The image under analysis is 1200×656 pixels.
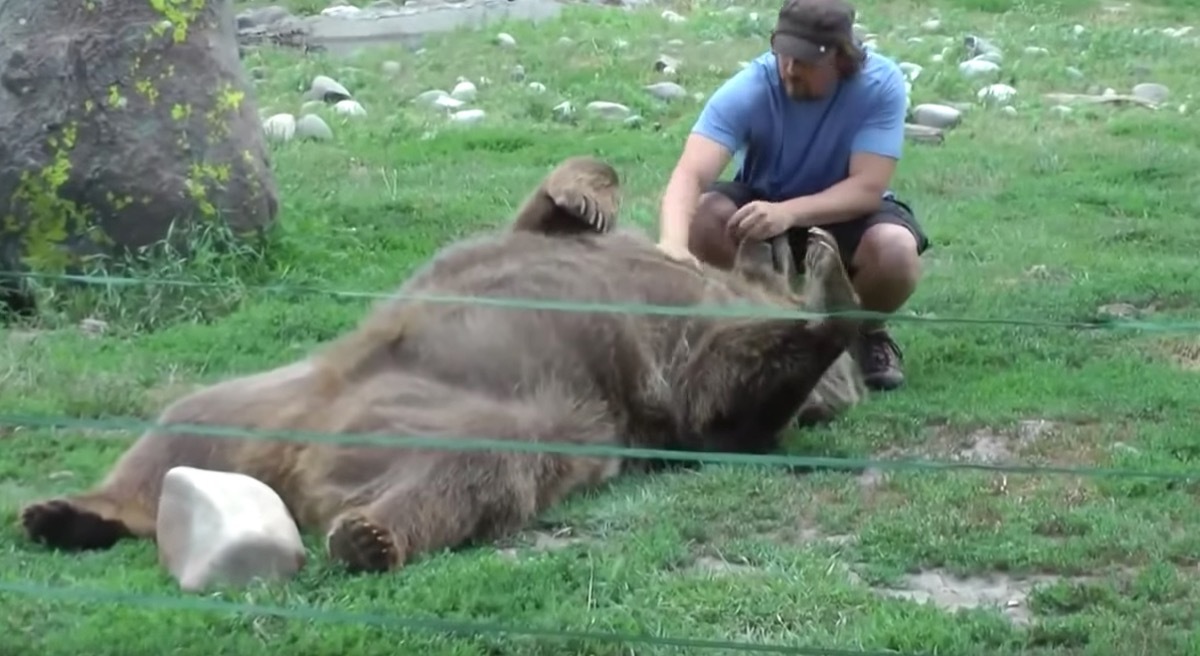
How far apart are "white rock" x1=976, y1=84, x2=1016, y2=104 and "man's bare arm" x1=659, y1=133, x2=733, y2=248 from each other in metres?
5.97

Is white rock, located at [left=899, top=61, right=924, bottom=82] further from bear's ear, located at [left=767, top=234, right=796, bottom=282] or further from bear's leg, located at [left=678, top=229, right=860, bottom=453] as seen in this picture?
bear's leg, located at [left=678, top=229, right=860, bottom=453]

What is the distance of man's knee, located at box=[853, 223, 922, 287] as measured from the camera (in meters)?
6.20

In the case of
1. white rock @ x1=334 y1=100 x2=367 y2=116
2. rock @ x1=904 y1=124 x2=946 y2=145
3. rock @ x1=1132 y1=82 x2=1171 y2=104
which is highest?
rock @ x1=904 y1=124 x2=946 y2=145

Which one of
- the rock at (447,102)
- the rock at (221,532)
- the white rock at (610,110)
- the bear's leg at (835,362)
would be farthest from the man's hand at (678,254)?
the rock at (447,102)

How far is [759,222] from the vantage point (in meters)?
5.86

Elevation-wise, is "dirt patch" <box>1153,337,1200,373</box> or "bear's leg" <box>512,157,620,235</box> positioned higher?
"bear's leg" <box>512,157,620,235</box>

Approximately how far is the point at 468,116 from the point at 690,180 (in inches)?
199

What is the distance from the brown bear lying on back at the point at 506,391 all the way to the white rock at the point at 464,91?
252 inches

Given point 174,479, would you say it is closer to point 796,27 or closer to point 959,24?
point 796,27

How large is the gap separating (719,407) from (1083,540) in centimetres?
109

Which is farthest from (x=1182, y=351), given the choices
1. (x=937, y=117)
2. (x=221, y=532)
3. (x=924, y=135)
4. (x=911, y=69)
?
(x=911, y=69)

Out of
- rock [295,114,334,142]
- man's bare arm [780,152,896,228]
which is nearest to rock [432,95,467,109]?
rock [295,114,334,142]

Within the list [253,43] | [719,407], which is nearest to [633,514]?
[719,407]

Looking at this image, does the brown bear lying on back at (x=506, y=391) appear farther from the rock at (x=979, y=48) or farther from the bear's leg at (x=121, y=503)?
the rock at (x=979, y=48)
